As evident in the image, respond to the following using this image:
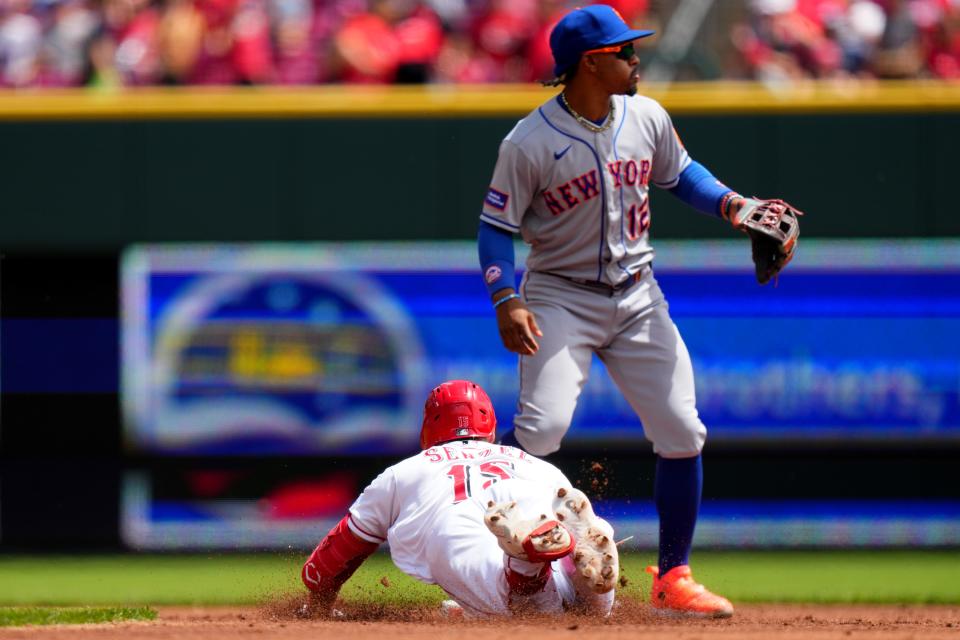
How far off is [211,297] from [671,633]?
15.1ft

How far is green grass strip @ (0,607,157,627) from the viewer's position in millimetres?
4781

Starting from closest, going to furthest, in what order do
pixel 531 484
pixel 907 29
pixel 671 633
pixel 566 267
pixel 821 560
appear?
1. pixel 671 633
2. pixel 531 484
3. pixel 566 267
4. pixel 821 560
5. pixel 907 29

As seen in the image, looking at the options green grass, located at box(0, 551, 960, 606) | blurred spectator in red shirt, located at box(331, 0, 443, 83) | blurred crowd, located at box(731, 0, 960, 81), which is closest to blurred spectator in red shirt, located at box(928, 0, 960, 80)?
blurred crowd, located at box(731, 0, 960, 81)

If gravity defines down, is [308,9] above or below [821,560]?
above

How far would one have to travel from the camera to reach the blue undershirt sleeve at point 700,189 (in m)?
4.72

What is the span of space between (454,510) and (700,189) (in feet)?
4.87

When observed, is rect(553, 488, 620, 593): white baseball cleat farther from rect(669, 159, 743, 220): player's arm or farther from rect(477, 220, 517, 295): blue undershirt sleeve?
rect(669, 159, 743, 220): player's arm

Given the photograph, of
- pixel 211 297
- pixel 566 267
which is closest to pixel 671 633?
pixel 566 267

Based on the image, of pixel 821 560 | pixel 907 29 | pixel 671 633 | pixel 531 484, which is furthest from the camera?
pixel 907 29

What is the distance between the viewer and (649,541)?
7.53 metres

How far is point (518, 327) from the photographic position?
4.37m

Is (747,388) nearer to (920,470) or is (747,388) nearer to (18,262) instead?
(920,470)

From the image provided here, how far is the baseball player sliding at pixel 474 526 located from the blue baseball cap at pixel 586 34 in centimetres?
110

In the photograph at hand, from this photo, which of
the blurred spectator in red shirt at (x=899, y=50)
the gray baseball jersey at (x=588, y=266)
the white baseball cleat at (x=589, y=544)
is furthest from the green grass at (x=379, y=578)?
the blurred spectator in red shirt at (x=899, y=50)
